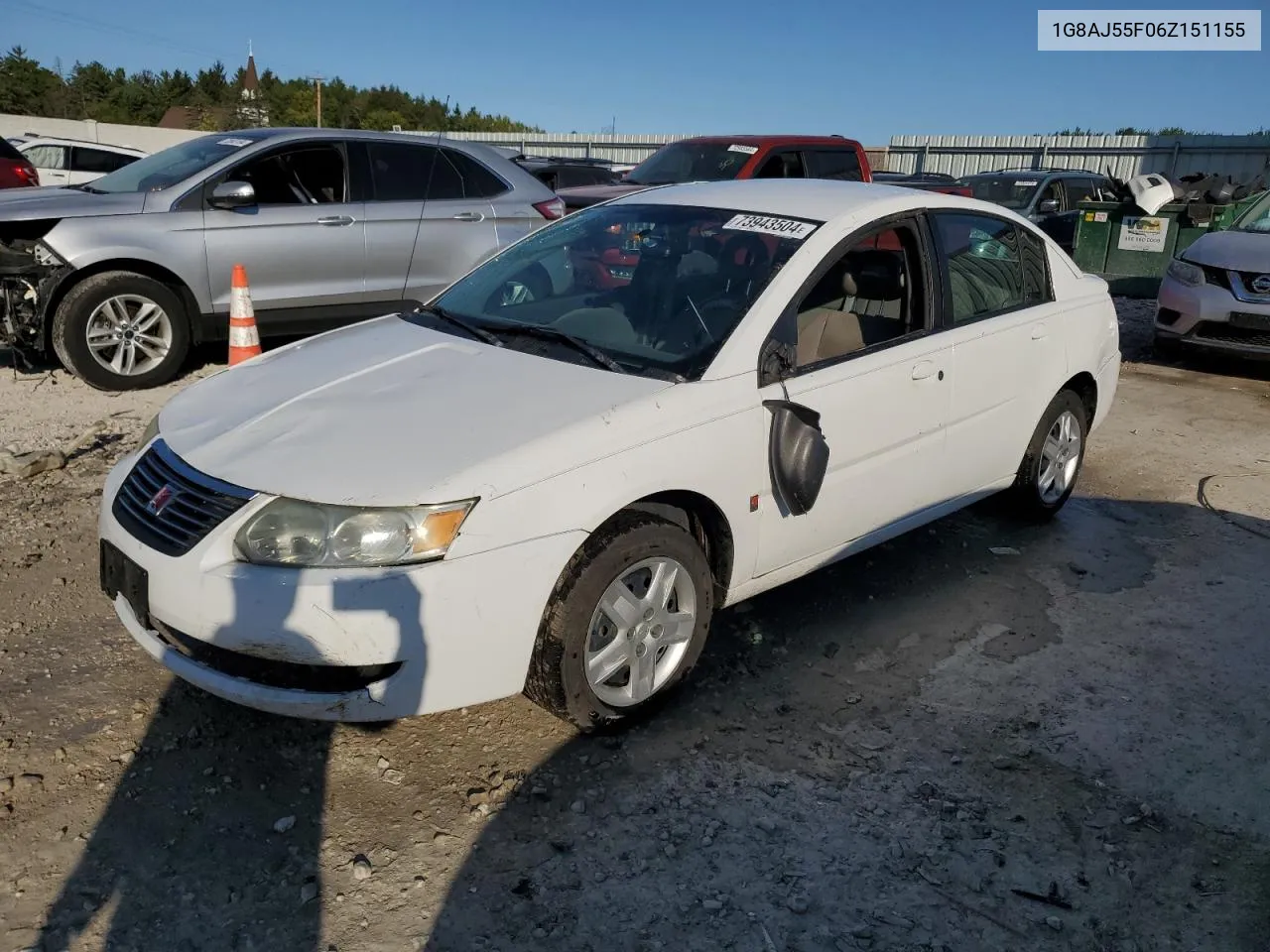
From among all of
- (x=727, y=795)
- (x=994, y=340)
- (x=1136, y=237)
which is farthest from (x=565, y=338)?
(x=1136, y=237)

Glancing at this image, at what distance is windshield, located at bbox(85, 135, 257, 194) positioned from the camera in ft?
22.8

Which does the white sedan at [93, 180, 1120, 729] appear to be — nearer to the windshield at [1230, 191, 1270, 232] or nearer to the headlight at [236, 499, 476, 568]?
the headlight at [236, 499, 476, 568]

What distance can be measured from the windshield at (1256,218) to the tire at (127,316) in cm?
891

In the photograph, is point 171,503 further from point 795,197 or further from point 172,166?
point 172,166

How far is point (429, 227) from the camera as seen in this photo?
7629mm

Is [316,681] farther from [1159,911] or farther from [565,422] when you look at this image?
[1159,911]

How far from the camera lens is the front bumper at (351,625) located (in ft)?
8.66

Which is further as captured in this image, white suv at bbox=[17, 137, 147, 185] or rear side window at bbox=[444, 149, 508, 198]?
white suv at bbox=[17, 137, 147, 185]

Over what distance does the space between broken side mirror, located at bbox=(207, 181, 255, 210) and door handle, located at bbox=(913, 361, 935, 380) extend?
4.66 metres

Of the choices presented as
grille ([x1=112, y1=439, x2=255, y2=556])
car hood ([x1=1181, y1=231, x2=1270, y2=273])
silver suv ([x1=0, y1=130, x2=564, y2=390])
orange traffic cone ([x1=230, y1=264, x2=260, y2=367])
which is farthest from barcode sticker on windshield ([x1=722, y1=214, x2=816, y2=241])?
car hood ([x1=1181, y1=231, x2=1270, y2=273])

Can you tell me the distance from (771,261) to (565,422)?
1.15 meters

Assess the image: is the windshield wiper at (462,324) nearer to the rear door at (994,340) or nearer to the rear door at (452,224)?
the rear door at (994,340)

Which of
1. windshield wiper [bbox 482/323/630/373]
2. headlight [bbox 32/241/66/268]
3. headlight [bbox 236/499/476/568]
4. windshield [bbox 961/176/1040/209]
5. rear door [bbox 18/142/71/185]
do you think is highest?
rear door [bbox 18/142/71/185]

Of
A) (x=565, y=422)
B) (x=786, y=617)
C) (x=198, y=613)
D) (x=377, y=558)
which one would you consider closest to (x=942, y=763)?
(x=786, y=617)
